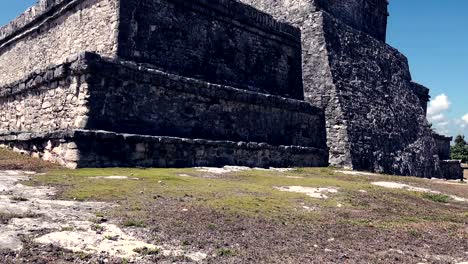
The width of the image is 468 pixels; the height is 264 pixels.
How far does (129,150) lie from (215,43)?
764 centimetres

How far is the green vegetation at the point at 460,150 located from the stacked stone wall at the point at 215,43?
29.4 metres

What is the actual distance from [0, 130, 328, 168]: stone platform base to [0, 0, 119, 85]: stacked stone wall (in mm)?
3992

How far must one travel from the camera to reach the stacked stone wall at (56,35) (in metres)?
14.1

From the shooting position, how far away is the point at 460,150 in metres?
42.9

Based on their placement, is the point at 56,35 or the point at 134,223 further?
the point at 56,35

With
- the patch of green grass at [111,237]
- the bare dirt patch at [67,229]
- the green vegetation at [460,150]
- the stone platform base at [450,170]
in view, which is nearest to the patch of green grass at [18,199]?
the bare dirt patch at [67,229]

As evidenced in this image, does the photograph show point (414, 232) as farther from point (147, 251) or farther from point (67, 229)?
point (67, 229)

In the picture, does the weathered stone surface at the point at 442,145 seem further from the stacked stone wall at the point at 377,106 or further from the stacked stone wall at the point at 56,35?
the stacked stone wall at the point at 56,35

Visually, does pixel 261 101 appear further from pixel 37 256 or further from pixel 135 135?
pixel 37 256

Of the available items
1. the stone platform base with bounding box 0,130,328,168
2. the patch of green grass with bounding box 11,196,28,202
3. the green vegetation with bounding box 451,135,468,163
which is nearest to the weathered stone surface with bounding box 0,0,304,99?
the stone platform base with bounding box 0,130,328,168

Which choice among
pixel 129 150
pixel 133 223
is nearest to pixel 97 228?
pixel 133 223

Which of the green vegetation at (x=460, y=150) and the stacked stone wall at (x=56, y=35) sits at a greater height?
the stacked stone wall at (x=56, y=35)

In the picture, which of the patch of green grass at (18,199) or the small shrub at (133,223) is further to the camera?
the patch of green grass at (18,199)

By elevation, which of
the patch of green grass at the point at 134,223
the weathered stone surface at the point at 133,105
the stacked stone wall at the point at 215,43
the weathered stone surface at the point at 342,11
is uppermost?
the weathered stone surface at the point at 342,11
